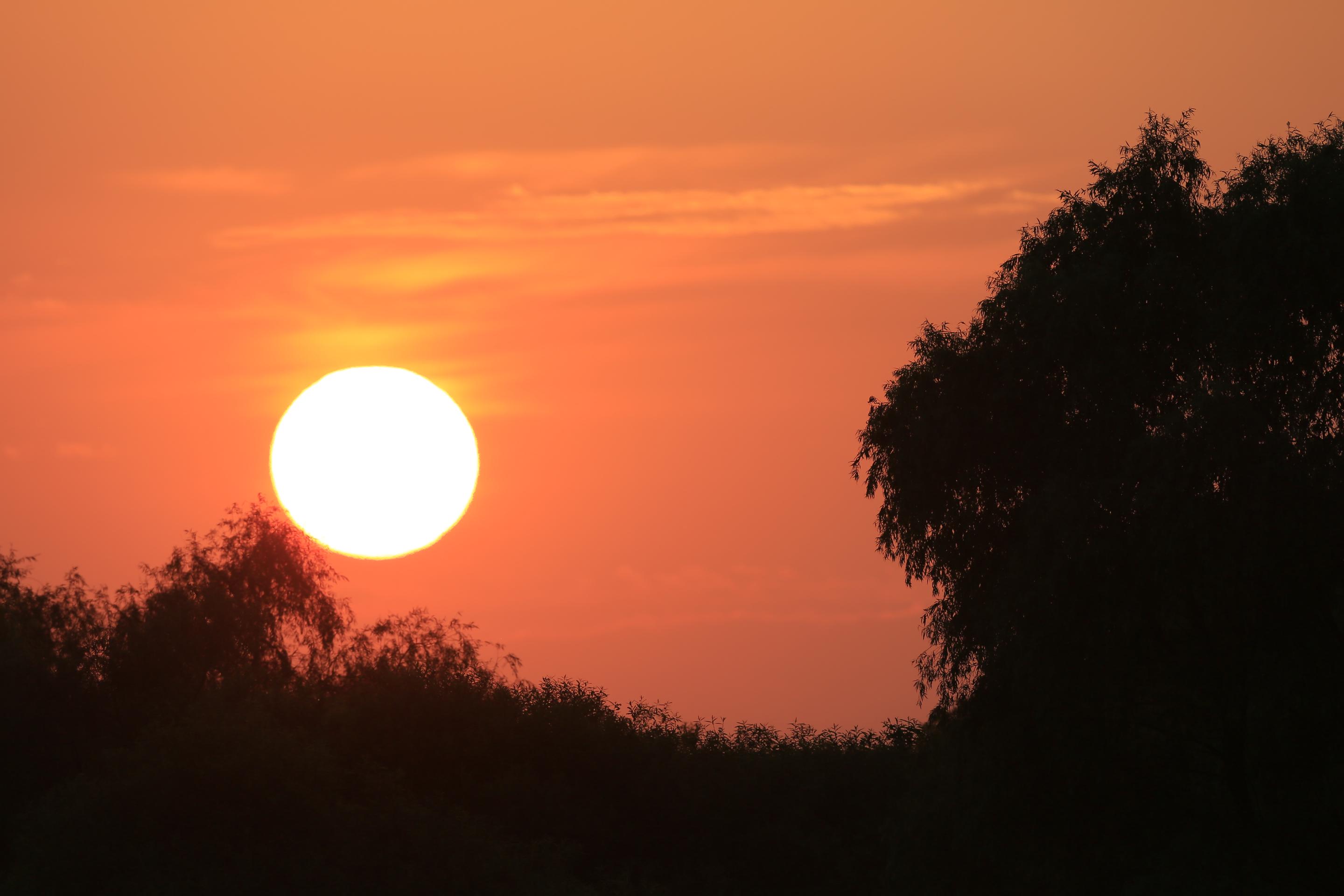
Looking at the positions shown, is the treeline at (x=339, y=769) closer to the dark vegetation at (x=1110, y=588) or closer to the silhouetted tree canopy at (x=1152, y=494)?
the dark vegetation at (x=1110, y=588)

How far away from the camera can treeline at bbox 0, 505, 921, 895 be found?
39.4 m

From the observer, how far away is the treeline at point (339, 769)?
3938cm

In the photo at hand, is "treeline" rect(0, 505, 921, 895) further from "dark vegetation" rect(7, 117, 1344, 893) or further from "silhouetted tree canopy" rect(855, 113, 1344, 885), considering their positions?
"silhouetted tree canopy" rect(855, 113, 1344, 885)

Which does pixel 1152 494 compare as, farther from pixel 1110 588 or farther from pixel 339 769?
pixel 339 769

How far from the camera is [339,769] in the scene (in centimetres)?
4469

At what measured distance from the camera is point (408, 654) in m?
66.1

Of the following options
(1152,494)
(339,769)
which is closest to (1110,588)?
(1152,494)

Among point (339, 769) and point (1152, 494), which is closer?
point (1152, 494)

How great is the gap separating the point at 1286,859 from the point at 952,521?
901 cm

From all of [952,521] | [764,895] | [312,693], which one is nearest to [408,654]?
[312,693]

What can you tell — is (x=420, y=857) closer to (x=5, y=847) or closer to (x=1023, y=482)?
(x=5, y=847)

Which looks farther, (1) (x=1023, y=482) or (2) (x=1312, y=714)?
(1) (x=1023, y=482)

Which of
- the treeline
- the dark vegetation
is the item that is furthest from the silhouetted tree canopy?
the treeline

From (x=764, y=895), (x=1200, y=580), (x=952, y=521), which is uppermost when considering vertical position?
(x=952, y=521)
